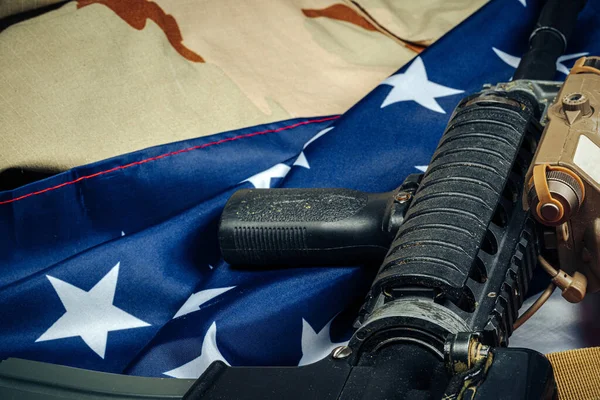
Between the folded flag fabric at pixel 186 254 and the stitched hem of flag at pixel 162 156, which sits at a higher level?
the stitched hem of flag at pixel 162 156

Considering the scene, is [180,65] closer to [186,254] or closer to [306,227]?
[186,254]

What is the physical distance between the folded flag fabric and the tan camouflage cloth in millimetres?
53

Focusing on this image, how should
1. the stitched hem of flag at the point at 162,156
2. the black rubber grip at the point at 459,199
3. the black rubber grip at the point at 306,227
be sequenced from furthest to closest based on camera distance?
the stitched hem of flag at the point at 162,156 → the black rubber grip at the point at 306,227 → the black rubber grip at the point at 459,199

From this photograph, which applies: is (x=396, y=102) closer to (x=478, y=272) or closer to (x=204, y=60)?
(x=204, y=60)

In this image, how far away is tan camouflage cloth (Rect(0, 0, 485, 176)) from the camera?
3.78ft

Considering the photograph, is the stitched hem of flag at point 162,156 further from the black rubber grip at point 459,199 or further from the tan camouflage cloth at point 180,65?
the black rubber grip at point 459,199

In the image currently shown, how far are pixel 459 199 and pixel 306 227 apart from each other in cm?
22

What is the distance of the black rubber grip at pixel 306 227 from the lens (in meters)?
0.96

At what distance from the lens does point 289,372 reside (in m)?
0.71

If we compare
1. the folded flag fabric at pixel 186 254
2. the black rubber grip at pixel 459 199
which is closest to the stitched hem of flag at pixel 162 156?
the folded flag fabric at pixel 186 254

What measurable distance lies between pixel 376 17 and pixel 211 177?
483mm

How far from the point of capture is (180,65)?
1273 mm

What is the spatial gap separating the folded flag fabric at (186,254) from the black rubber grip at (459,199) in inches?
7.8

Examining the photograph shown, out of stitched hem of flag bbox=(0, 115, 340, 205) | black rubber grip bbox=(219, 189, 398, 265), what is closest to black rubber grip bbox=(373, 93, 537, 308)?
black rubber grip bbox=(219, 189, 398, 265)
